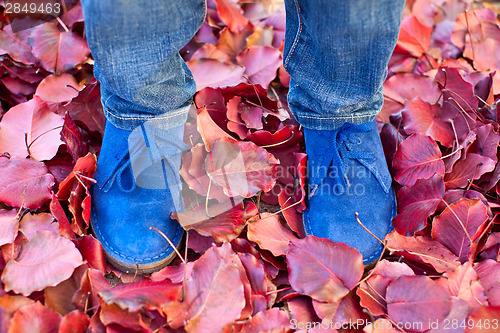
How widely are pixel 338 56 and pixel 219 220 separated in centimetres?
35

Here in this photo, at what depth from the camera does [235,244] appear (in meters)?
0.73

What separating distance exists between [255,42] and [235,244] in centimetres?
64

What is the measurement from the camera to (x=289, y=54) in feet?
2.23

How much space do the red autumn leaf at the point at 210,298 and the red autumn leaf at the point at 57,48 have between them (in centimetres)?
70

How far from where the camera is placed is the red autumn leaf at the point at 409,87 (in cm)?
96

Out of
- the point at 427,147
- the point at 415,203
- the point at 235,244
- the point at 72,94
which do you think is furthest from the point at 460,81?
the point at 72,94

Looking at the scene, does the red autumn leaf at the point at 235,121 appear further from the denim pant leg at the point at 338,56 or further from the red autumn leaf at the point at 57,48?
the red autumn leaf at the point at 57,48

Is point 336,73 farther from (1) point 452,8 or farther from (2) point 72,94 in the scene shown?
(1) point 452,8

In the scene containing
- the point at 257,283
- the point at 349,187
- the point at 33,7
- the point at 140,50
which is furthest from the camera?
the point at 33,7

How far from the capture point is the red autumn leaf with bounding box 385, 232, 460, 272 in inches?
26.7

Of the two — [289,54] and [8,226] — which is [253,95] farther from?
[8,226]

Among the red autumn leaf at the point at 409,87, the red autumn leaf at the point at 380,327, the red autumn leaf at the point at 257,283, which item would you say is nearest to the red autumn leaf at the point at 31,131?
the red autumn leaf at the point at 257,283

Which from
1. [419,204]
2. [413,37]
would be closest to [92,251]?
[419,204]

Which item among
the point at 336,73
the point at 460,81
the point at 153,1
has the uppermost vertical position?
the point at 153,1
